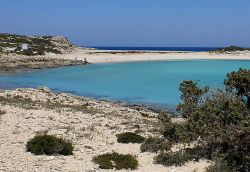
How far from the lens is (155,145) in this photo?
523 inches

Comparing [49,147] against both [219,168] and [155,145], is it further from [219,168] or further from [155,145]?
[219,168]

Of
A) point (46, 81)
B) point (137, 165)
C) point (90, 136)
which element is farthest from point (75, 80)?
point (137, 165)

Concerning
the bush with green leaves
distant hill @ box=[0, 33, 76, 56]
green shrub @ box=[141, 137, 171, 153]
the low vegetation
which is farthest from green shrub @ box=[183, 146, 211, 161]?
distant hill @ box=[0, 33, 76, 56]

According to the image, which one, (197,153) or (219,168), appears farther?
(197,153)

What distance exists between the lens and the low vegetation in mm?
11312

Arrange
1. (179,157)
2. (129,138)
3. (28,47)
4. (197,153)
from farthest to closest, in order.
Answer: (28,47), (129,138), (197,153), (179,157)

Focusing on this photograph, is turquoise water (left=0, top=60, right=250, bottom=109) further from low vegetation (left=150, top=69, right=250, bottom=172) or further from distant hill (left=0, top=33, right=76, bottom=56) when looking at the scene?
distant hill (left=0, top=33, right=76, bottom=56)

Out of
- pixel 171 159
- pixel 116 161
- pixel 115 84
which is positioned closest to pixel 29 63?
pixel 115 84

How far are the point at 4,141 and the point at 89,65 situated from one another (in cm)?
5731

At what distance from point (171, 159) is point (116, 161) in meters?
1.35

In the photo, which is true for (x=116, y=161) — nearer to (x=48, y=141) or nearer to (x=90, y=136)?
(x=48, y=141)

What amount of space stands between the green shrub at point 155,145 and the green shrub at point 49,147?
2.04 metres

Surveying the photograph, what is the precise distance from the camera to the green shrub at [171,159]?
11984 millimetres

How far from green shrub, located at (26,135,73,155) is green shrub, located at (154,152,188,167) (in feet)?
7.84
